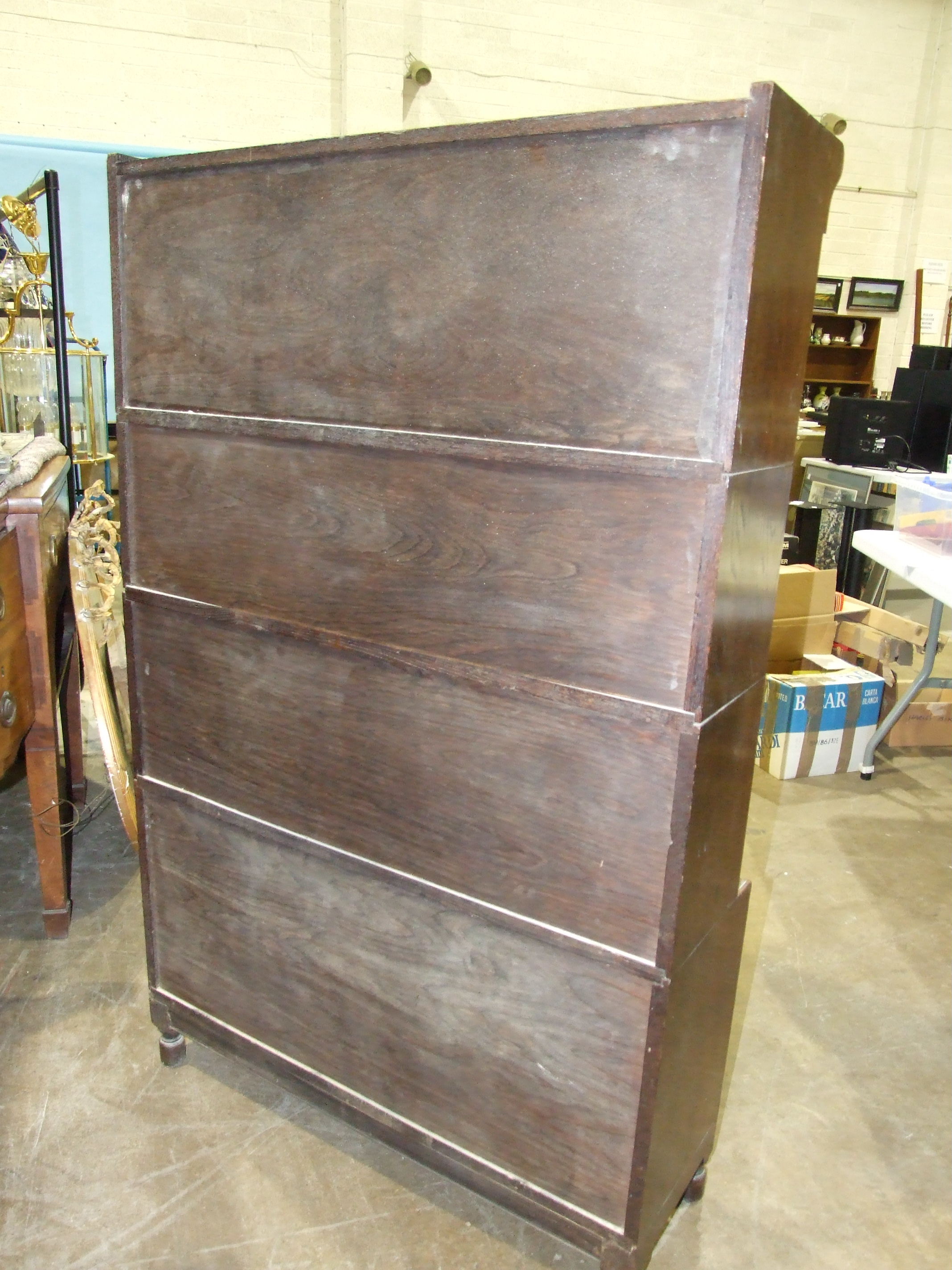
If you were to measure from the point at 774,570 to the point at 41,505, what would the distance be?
1.29m

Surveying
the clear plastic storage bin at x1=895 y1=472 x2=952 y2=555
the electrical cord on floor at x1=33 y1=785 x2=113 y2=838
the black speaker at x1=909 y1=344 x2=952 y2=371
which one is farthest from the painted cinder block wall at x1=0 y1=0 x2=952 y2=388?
the electrical cord on floor at x1=33 y1=785 x2=113 y2=838

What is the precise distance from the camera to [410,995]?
1277 millimetres

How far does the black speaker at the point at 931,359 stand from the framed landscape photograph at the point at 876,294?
1902 mm

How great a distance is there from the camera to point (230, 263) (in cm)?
117

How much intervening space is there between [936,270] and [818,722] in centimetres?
532

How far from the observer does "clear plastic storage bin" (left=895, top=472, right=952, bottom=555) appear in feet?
7.91

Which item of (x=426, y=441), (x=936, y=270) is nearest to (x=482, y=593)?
(x=426, y=441)

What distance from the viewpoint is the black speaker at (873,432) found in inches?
177

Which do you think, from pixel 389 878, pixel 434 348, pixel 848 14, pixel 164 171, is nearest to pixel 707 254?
pixel 434 348

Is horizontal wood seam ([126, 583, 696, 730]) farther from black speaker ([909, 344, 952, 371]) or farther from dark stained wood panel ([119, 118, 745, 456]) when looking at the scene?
black speaker ([909, 344, 952, 371])

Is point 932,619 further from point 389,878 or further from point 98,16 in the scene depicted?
point 98,16

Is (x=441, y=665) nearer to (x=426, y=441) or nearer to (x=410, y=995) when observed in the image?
(x=426, y=441)

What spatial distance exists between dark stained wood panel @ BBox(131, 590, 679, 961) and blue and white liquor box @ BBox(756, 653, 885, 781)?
1793 millimetres

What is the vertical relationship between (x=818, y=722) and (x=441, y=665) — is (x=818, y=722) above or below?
below
